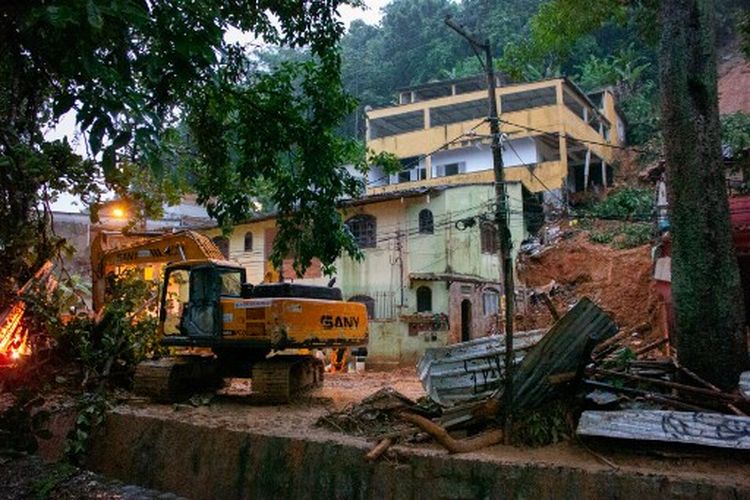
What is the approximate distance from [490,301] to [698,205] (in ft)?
60.9

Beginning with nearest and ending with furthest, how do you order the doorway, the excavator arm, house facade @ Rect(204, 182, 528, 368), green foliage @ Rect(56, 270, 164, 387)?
1. green foliage @ Rect(56, 270, 164, 387)
2. the excavator arm
3. house facade @ Rect(204, 182, 528, 368)
4. the doorway

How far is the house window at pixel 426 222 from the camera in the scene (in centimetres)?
2424

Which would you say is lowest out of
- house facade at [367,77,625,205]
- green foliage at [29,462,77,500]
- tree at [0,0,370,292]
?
green foliage at [29,462,77,500]

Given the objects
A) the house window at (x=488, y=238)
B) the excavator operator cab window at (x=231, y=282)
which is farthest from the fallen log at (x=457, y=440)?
the house window at (x=488, y=238)

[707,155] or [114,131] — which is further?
[707,155]

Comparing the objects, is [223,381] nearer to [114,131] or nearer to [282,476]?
[282,476]

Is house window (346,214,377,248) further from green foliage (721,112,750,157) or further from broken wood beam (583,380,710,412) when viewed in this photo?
broken wood beam (583,380,710,412)

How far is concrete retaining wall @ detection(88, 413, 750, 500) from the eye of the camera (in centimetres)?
562

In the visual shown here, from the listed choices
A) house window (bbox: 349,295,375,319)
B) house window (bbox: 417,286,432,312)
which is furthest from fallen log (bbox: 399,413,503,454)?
house window (bbox: 349,295,375,319)

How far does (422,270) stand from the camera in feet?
79.3

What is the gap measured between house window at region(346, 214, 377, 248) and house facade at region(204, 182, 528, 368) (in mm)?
44

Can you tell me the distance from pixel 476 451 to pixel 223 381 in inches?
301

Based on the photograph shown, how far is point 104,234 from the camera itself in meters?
12.6

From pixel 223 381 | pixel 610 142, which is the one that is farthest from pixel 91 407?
pixel 610 142
